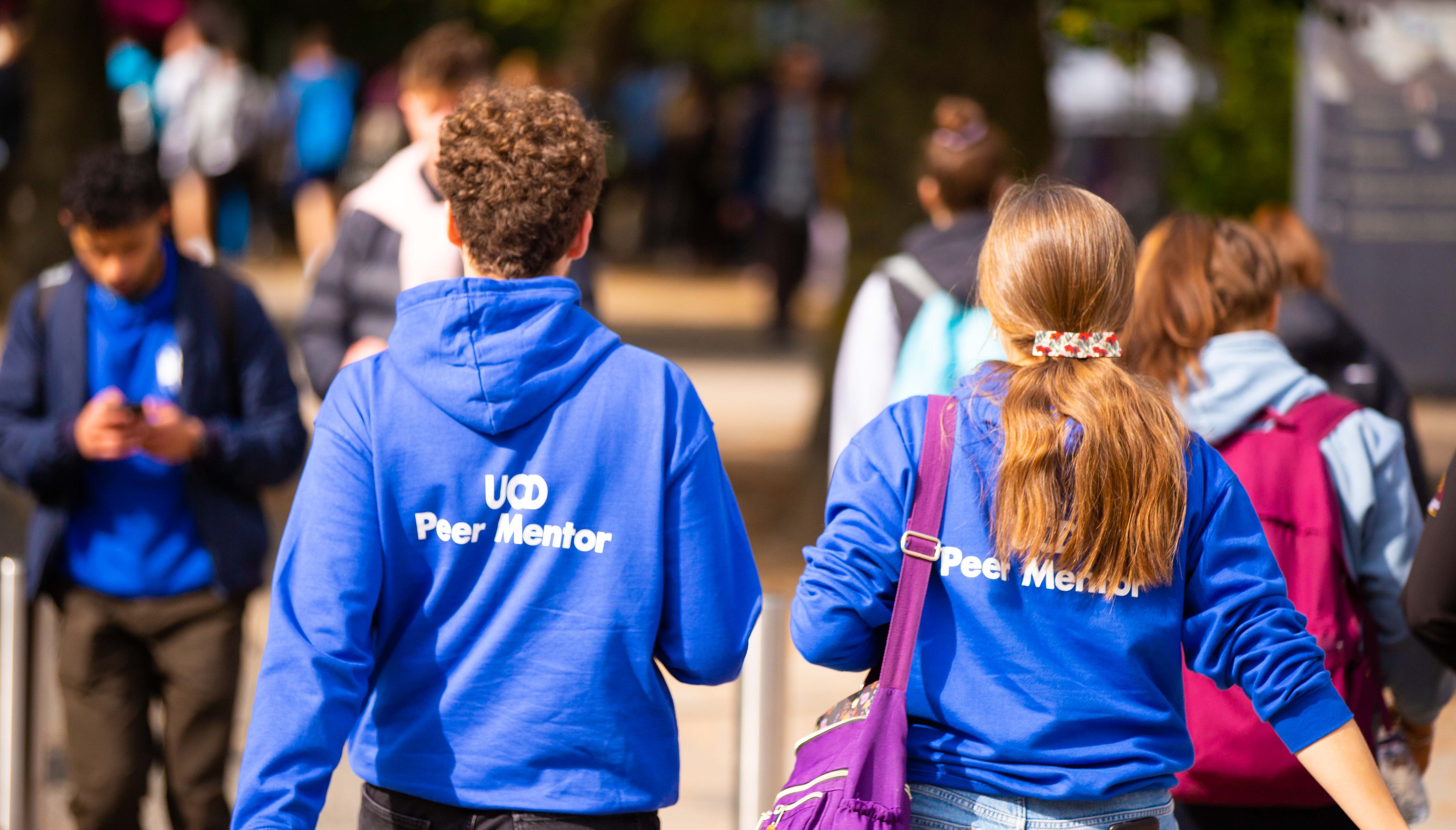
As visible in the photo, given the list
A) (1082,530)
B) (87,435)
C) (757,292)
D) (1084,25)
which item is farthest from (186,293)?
(757,292)

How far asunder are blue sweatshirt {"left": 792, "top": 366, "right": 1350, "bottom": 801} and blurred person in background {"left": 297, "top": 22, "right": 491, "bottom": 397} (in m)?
2.43

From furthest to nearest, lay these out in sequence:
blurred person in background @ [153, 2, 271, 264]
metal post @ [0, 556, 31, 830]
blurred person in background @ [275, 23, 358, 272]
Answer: blurred person in background @ [153, 2, 271, 264]
blurred person in background @ [275, 23, 358, 272]
metal post @ [0, 556, 31, 830]

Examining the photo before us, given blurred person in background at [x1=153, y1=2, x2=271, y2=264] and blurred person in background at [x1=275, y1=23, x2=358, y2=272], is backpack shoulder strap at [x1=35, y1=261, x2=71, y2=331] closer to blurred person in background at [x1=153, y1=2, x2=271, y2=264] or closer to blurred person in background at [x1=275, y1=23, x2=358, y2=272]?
blurred person in background at [x1=275, y1=23, x2=358, y2=272]

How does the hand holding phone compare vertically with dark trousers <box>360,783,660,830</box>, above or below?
above

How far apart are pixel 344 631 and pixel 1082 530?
109 centimetres

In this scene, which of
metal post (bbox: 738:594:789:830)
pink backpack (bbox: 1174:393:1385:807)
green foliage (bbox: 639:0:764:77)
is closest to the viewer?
pink backpack (bbox: 1174:393:1385:807)

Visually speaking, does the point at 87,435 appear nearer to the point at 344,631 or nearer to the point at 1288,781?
the point at 344,631

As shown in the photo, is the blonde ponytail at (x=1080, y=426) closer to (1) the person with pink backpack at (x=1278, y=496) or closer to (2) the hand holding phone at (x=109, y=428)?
(1) the person with pink backpack at (x=1278, y=496)

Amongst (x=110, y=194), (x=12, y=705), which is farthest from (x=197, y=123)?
(x=110, y=194)

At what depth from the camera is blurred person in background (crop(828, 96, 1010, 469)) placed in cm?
489

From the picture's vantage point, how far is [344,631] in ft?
8.41

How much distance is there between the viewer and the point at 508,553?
2.64 meters

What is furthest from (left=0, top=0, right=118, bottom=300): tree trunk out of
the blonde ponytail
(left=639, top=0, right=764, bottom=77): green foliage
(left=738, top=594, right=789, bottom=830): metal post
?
(left=639, top=0, right=764, bottom=77): green foliage

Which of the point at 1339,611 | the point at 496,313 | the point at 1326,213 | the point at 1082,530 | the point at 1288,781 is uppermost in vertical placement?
the point at 1326,213
